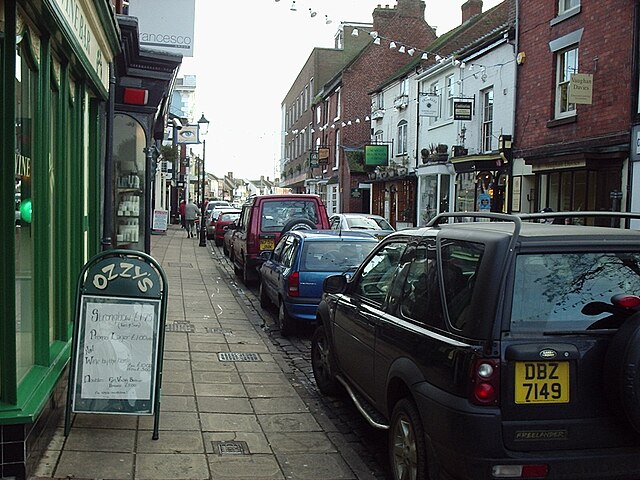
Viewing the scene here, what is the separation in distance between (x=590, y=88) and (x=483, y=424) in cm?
1520

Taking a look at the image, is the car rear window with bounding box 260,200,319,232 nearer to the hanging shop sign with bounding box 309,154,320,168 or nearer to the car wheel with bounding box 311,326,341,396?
the car wheel with bounding box 311,326,341,396

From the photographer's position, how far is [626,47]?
53.4 feet

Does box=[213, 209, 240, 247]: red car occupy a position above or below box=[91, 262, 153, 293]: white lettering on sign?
below

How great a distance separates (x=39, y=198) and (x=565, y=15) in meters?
17.1

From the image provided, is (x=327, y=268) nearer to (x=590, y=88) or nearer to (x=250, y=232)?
(x=250, y=232)

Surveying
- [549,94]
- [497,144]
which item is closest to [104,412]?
[549,94]

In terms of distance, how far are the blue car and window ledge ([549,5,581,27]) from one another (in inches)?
440

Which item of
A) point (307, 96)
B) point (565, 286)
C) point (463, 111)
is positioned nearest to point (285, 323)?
point (565, 286)

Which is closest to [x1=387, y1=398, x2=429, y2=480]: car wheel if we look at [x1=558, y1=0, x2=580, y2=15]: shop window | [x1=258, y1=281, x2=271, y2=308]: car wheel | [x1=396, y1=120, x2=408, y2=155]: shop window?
[x1=258, y1=281, x2=271, y2=308]: car wheel

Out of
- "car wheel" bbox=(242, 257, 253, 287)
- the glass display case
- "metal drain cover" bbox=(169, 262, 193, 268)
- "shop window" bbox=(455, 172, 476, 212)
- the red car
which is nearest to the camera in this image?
the glass display case

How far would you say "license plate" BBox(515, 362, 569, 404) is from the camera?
142 inches

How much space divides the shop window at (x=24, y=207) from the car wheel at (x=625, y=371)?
3383mm

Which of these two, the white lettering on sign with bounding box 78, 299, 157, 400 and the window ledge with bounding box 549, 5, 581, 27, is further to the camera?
the window ledge with bounding box 549, 5, 581, 27

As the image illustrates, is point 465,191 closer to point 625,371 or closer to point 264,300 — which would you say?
point 264,300
